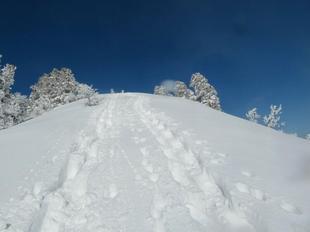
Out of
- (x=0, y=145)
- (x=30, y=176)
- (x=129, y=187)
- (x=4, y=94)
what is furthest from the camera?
(x=4, y=94)

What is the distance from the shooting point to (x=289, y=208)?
5.34 meters

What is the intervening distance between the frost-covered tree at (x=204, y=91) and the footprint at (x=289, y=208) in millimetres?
37447

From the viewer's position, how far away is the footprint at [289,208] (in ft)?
17.2

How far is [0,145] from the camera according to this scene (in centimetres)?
1078

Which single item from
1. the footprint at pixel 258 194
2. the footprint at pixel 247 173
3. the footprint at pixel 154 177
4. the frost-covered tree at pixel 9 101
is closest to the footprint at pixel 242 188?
the footprint at pixel 258 194

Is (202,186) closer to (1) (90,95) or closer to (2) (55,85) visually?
(1) (90,95)

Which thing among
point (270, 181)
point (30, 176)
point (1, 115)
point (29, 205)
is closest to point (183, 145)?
point (270, 181)

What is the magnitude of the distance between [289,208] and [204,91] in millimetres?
38912

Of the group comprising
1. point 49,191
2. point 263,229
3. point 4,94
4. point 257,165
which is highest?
point 4,94

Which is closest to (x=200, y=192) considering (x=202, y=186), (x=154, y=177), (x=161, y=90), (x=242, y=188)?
(x=202, y=186)

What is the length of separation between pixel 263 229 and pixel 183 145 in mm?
4672

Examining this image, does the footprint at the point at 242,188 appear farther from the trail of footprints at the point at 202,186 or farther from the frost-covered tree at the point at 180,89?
the frost-covered tree at the point at 180,89

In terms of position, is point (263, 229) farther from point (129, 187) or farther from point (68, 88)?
point (68, 88)

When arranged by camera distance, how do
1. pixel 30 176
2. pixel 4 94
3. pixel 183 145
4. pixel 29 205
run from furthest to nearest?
1. pixel 4 94
2. pixel 183 145
3. pixel 30 176
4. pixel 29 205
